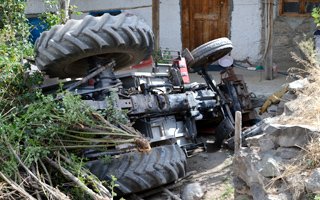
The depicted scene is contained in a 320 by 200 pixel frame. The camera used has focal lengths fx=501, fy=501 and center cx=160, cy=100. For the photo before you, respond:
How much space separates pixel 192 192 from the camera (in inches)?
239

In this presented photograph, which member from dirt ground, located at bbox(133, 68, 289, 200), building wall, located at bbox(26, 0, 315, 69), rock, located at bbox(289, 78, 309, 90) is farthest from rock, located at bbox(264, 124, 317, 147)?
building wall, located at bbox(26, 0, 315, 69)

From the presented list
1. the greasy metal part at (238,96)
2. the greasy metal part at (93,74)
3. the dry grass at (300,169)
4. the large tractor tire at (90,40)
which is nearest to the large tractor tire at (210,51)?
the greasy metal part at (238,96)

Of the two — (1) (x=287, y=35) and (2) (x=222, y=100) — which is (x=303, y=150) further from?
(1) (x=287, y=35)

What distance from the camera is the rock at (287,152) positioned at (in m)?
4.38

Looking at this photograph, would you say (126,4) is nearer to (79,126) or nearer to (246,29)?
(246,29)

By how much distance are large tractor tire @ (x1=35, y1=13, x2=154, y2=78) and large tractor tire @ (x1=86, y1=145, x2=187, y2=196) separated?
141 cm

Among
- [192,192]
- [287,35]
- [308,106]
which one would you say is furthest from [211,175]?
[287,35]

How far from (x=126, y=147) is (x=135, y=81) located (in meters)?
1.56

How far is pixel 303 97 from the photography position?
5480mm

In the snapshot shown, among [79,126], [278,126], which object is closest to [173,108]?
[79,126]

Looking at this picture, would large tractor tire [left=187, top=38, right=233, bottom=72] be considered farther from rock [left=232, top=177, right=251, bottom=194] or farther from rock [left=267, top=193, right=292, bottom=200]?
rock [left=267, top=193, right=292, bottom=200]

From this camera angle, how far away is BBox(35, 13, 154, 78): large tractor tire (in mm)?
6121

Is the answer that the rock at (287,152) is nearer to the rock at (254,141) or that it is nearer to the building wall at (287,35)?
the rock at (254,141)

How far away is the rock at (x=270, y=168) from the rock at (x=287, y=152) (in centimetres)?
11
